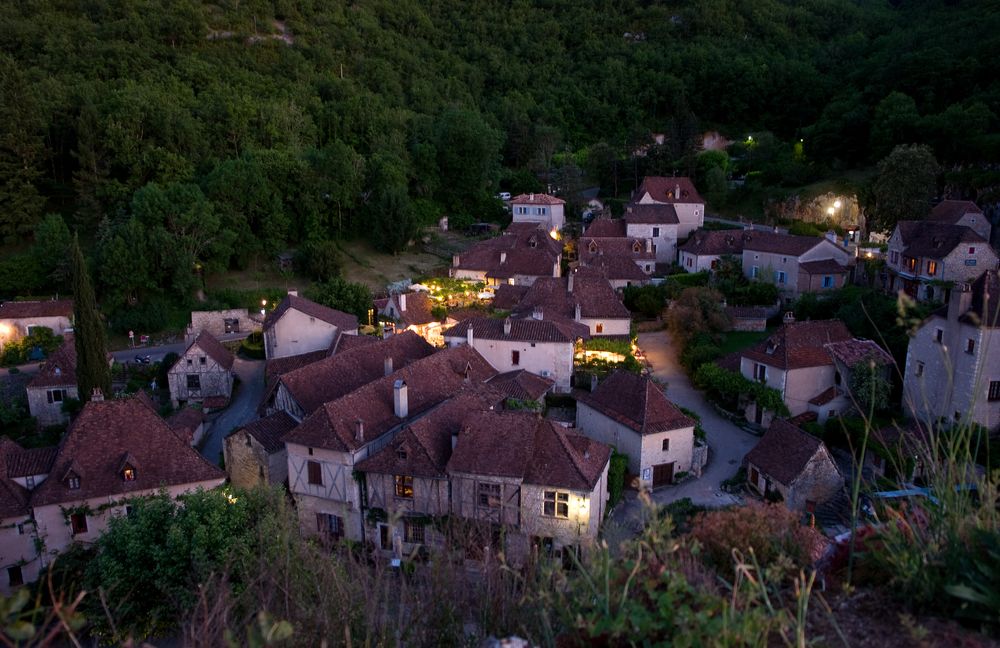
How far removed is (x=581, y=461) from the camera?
20.4 metres

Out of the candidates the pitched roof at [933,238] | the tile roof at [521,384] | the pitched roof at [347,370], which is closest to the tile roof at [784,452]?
the tile roof at [521,384]

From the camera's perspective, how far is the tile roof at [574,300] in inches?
1422

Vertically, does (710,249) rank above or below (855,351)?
above

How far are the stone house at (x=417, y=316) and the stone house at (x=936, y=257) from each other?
25613 mm

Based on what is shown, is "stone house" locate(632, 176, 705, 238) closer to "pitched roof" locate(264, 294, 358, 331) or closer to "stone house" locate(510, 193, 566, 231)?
"stone house" locate(510, 193, 566, 231)

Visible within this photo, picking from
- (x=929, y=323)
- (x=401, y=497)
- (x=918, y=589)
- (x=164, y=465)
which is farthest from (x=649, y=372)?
(x=918, y=589)

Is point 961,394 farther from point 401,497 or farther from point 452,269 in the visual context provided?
point 452,269

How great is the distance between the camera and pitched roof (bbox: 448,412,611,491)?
19828 mm

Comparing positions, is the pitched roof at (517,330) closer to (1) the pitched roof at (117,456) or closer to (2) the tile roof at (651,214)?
(1) the pitched roof at (117,456)

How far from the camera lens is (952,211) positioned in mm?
42250

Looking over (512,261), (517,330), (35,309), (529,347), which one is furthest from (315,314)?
(35,309)

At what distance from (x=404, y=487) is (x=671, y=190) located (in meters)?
43.2

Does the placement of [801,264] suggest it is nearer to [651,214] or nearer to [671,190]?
[651,214]

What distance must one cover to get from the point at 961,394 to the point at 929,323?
10.5 feet
